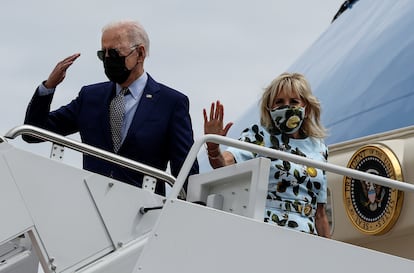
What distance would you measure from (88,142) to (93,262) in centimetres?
113

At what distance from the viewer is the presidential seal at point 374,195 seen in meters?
8.61

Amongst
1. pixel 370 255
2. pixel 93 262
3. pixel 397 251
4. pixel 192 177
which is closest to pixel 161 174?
pixel 192 177

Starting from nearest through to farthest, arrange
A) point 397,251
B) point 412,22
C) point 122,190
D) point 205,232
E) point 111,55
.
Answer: point 205,232 < point 122,190 < point 111,55 < point 397,251 < point 412,22

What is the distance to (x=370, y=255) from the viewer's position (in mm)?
5145

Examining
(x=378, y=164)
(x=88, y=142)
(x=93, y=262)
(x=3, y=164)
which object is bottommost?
(x=93, y=262)

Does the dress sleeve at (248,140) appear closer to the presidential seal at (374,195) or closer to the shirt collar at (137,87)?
the shirt collar at (137,87)

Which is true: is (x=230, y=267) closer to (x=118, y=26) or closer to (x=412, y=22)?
(x=118, y=26)

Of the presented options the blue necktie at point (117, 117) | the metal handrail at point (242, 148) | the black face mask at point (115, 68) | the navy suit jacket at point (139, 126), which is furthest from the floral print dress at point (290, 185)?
the black face mask at point (115, 68)

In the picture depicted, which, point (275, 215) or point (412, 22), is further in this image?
point (412, 22)

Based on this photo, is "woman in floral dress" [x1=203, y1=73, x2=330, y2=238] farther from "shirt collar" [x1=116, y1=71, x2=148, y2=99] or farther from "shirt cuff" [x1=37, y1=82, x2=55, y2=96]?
"shirt cuff" [x1=37, y1=82, x2=55, y2=96]

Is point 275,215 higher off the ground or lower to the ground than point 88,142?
lower

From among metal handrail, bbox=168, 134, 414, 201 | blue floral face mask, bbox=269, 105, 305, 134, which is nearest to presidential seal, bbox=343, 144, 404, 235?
blue floral face mask, bbox=269, 105, 305, 134

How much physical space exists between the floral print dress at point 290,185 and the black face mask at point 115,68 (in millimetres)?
779

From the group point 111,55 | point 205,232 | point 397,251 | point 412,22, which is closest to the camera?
point 205,232
